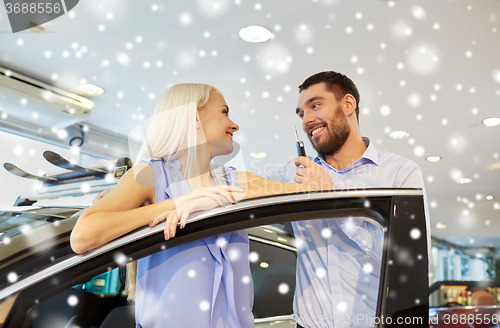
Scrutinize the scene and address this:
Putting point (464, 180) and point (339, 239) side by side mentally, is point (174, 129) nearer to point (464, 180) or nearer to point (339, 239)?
point (339, 239)

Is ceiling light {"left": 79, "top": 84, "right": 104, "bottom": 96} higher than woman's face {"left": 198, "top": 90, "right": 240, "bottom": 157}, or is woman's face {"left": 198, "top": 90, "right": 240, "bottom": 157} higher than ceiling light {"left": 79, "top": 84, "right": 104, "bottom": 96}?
ceiling light {"left": 79, "top": 84, "right": 104, "bottom": 96}

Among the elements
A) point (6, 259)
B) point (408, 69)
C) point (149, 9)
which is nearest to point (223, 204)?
point (6, 259)

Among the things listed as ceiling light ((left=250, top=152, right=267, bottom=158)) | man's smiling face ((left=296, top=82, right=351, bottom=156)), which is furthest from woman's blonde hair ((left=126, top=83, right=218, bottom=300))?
ceiling light ((left=250, top=152, right=267, bottom=158))

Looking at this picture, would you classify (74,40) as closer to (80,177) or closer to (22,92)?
(22,92)

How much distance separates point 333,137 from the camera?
1438mm

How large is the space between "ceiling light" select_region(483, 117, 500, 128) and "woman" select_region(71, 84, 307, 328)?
4094 mm

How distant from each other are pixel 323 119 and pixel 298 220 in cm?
86

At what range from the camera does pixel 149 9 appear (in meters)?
2.47

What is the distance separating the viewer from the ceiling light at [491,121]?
13.4 ft

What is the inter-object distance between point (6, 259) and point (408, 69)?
3.27 m

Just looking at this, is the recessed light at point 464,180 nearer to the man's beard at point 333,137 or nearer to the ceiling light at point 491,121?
the ceiling light at point 491,121

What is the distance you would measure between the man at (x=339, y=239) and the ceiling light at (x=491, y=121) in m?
3.49

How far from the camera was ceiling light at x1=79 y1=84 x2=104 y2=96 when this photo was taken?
3662mm

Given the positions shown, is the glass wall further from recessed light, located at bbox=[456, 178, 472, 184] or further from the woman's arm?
Answer: the woman's arm
